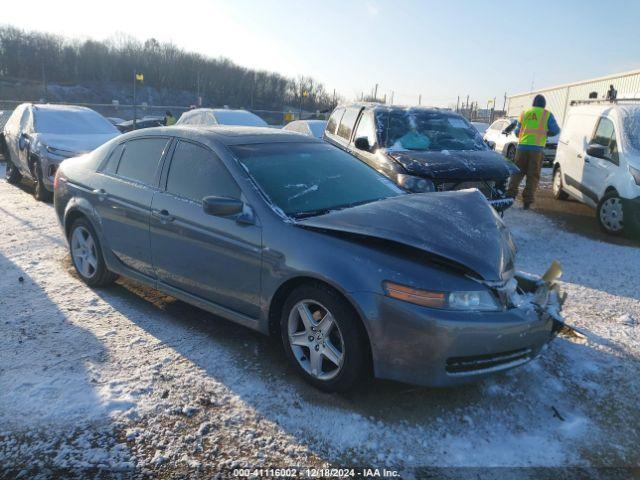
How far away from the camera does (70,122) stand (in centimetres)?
956

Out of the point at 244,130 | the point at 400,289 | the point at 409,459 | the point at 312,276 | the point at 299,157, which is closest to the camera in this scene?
the point at 409,459

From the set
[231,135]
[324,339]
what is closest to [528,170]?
[231,135]

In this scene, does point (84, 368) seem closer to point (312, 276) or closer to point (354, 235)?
point (312, 276)

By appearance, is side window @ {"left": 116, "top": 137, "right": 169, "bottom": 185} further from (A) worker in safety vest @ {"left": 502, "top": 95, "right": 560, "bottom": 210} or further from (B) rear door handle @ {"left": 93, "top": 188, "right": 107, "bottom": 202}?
(A) worker in safety vest @ {"left": 502, "top": 95, "right": 560, "bottom": 210}

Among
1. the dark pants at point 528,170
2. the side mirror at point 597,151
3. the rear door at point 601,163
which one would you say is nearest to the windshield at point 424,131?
the dark pants at point 528,170

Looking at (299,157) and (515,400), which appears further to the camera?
(299,157)

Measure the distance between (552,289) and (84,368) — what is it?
3162 millimetres

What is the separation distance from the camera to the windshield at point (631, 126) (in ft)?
24.7

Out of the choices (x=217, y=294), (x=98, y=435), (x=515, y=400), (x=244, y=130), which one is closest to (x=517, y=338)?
(x=515, y=400)

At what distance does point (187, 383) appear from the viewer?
324 cm

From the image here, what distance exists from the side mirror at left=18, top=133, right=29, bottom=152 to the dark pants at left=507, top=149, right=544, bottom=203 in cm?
842

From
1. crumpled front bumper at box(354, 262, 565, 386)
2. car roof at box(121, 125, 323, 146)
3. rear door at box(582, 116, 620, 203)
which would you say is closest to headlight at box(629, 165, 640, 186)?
rear door at box(582, 116, 620, 203)

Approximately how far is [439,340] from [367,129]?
5289 millimetres

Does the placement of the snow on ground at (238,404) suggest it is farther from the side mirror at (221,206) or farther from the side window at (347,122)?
the side window at (347,122)
